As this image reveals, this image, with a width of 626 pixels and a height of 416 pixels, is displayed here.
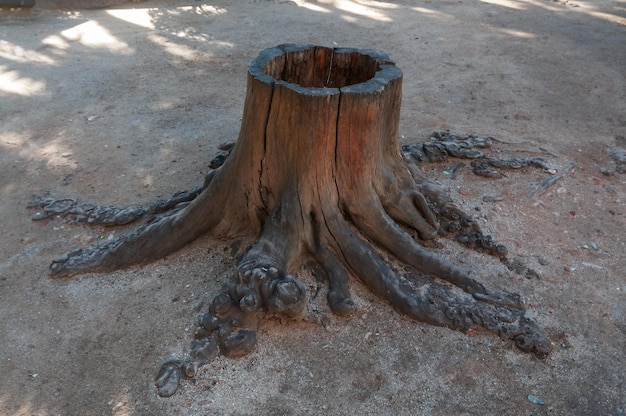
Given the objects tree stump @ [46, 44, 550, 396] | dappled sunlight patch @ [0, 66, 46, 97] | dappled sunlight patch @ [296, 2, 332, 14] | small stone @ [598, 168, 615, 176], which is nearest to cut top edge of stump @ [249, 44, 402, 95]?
tree stump @ [46, 44, 550, 396]

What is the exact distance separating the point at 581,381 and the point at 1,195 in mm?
4676

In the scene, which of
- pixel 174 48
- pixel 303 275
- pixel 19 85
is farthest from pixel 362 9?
pixel 303 275

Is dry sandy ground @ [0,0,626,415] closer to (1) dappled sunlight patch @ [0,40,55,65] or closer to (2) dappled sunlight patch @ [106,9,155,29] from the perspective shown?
(1) dappled sunlight patch @ [0,40,55,65]

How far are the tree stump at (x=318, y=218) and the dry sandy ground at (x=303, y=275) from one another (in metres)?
0.13

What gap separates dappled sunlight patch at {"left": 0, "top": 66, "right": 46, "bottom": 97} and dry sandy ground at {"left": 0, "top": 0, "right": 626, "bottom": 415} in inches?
1.9

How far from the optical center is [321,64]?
3857 millimetres

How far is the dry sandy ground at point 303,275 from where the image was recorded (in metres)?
2.77

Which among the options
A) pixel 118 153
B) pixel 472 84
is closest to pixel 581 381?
pixel 118 153

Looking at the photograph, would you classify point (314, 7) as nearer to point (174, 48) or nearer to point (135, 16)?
point (135, 16)

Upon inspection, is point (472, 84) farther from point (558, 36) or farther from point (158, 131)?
point (158, 131)

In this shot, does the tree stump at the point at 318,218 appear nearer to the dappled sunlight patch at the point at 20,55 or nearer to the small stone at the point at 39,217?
the small stone at the point at 39,217

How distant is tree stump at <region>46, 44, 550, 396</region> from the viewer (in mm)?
2998

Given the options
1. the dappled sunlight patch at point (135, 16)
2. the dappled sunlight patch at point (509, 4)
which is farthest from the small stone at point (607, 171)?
the dappled sunlight patch at point (135, 16)

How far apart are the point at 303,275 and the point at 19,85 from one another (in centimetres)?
562
